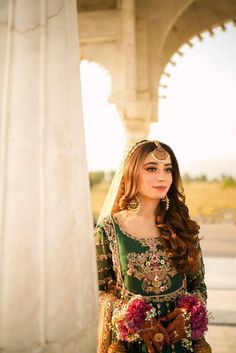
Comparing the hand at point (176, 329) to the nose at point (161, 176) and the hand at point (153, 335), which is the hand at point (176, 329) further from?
the nose at point (161, 176)

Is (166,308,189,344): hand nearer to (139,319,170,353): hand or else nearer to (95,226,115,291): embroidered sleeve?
(139,319,170,353): hand

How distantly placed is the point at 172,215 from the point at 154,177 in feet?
0.74

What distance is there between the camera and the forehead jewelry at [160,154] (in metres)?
1.37

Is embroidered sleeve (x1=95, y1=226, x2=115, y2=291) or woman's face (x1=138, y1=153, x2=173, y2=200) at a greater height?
woman's face (x1=138, y1=153, x2=173, y2=200)

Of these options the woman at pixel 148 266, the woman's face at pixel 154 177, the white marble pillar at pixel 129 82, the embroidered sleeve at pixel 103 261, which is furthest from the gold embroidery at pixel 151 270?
the white marble pillar at pixel 129 82

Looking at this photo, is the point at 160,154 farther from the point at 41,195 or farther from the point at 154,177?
the point at 41,195

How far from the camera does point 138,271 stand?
50.0 inches

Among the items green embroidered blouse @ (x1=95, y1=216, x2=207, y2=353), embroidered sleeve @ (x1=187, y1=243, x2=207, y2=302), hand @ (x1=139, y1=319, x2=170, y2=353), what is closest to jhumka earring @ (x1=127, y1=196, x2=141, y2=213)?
green embroidered blouse @ (x1=95, y1=216, x2=207, y2=353)

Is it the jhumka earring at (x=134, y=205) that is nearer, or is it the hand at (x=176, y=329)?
the hand at (x=176, y=329)

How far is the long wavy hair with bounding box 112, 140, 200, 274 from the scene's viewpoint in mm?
1322

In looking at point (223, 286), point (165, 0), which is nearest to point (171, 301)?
point (223, 286)

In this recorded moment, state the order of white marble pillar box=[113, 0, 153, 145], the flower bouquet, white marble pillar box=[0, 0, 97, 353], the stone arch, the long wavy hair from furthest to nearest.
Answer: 1. the stone arch
2. white marble pillar box=[113, 0, 153, 145]
3. the long wavy hair
4. the flower bouquet
5. white marble pillar box=[0, 0, 97, 353]

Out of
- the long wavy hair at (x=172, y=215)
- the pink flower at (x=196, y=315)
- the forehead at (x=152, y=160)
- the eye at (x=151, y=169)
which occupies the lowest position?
the pink flower at (x=196, y=315)

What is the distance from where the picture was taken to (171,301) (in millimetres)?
1284
